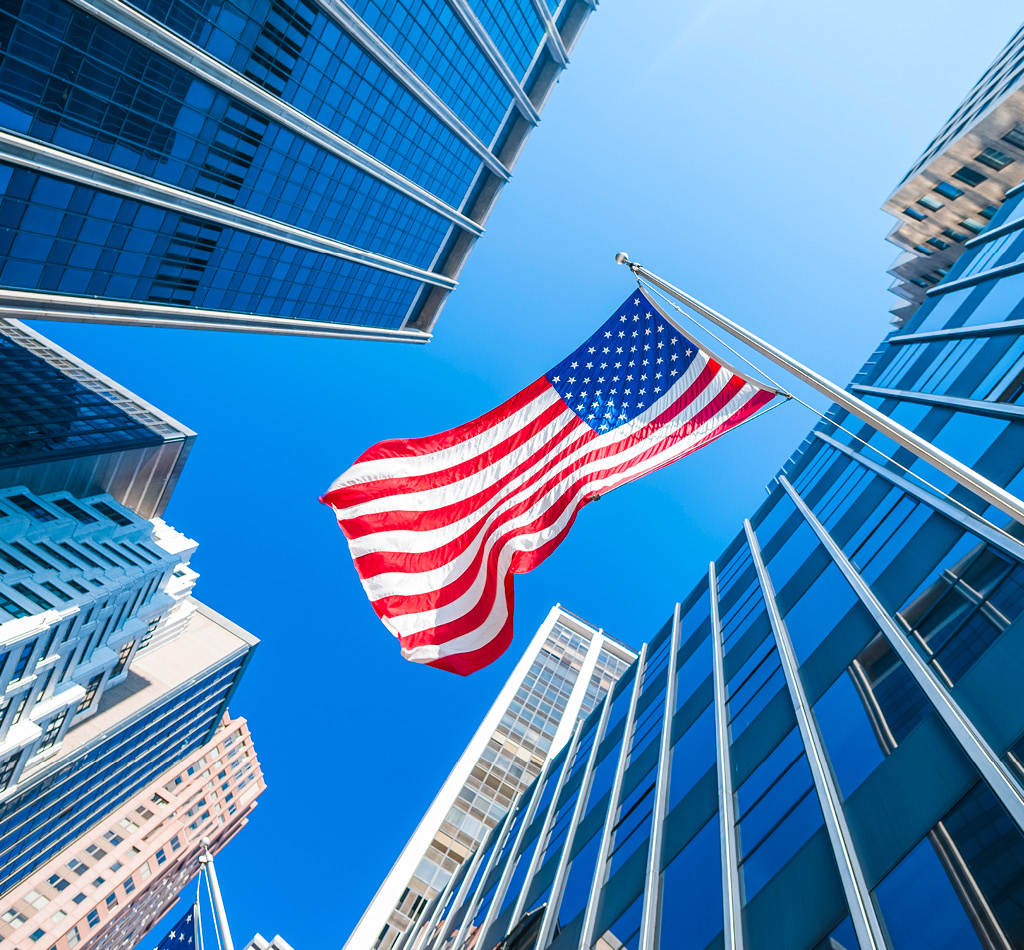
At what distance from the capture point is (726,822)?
12.7m

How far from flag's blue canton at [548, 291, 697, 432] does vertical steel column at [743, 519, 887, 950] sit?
22.7ft

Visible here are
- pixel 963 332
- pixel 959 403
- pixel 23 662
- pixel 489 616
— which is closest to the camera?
pixel 489 616

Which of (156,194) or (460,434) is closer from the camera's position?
(460,434)

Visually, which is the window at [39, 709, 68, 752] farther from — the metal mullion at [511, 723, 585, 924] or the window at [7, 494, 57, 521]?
the metal mullion at [511, 723, 585, 924]

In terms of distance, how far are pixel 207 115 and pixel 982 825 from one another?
55344 millimetres

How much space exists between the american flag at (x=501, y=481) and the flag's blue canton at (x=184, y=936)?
20.3 meters

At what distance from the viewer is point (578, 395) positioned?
12.6m

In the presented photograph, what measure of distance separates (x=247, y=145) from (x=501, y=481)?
50361 mm

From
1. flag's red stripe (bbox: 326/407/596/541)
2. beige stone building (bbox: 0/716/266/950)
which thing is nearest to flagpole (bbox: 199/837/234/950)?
flag's red stripe (bbox: 326/407/596/541)

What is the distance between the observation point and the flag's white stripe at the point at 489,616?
12.2 m

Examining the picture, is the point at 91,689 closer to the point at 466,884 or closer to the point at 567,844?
the point at 466,884

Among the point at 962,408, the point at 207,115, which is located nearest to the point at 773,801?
the point at 962,408

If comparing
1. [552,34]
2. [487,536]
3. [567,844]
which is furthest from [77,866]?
[552,34]

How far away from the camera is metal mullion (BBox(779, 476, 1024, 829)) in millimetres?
7344
